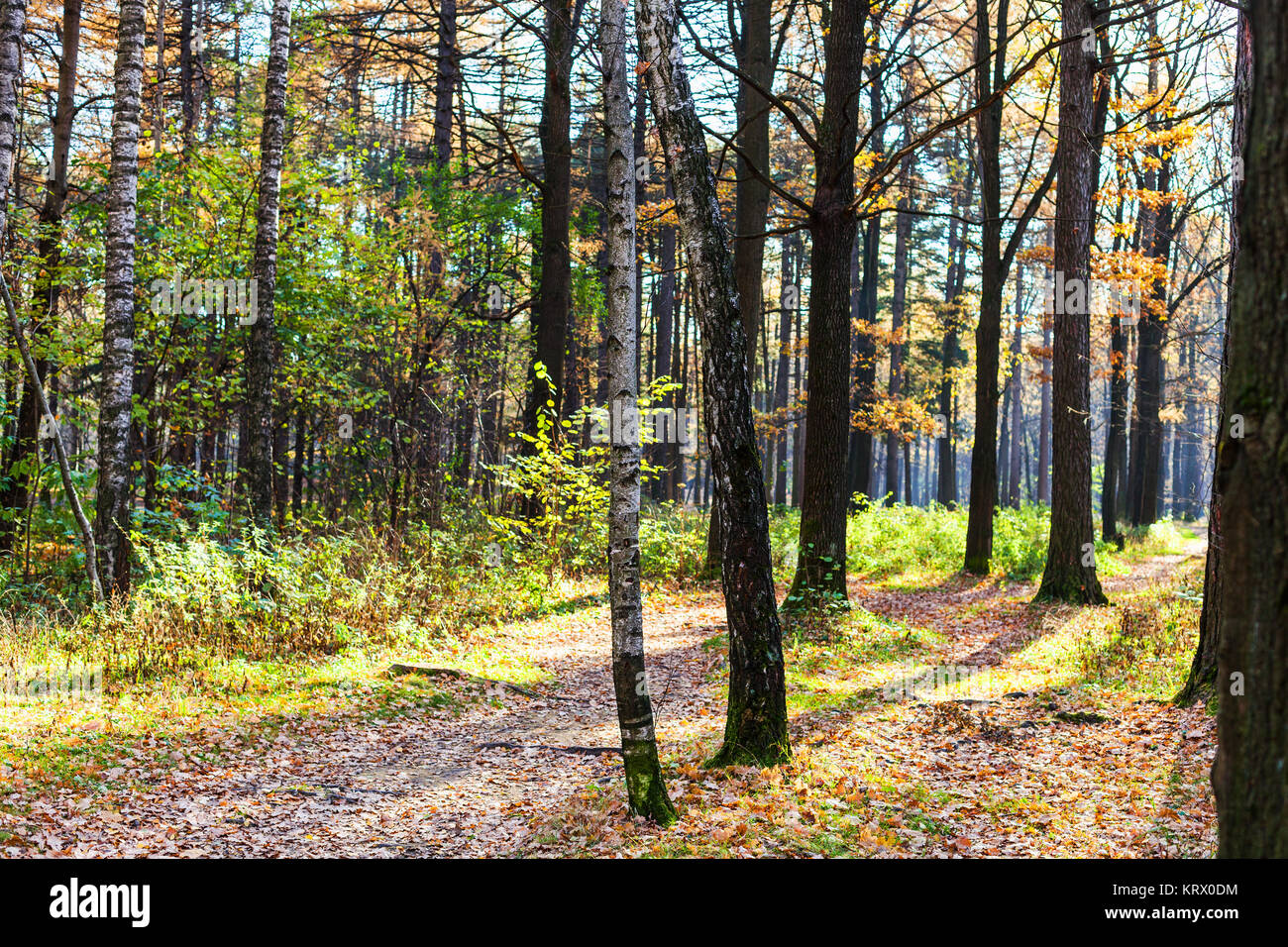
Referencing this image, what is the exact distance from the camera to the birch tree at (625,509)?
5027mm

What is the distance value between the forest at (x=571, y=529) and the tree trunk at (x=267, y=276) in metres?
0.05

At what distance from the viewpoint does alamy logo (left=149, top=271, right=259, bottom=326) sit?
11.4 meters

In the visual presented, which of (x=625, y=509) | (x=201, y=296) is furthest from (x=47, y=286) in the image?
(x=625, y=509)

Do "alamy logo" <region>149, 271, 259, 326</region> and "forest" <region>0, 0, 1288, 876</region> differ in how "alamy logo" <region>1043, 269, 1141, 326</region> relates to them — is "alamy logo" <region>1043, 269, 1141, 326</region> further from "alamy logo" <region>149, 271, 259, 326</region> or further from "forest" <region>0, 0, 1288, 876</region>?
"alamy logo" <region>149, 271, 259, 326</region>

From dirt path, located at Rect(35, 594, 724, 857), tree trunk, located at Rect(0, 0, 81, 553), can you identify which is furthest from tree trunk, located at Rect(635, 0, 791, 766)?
tree trunk, located at Rect(0, 0, 81, 553)

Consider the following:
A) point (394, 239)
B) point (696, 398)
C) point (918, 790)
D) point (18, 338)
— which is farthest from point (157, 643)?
point (696, 398)

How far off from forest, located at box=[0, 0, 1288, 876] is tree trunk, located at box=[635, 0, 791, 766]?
0.03 m

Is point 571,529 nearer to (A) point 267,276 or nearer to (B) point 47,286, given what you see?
(A) point 267,276
